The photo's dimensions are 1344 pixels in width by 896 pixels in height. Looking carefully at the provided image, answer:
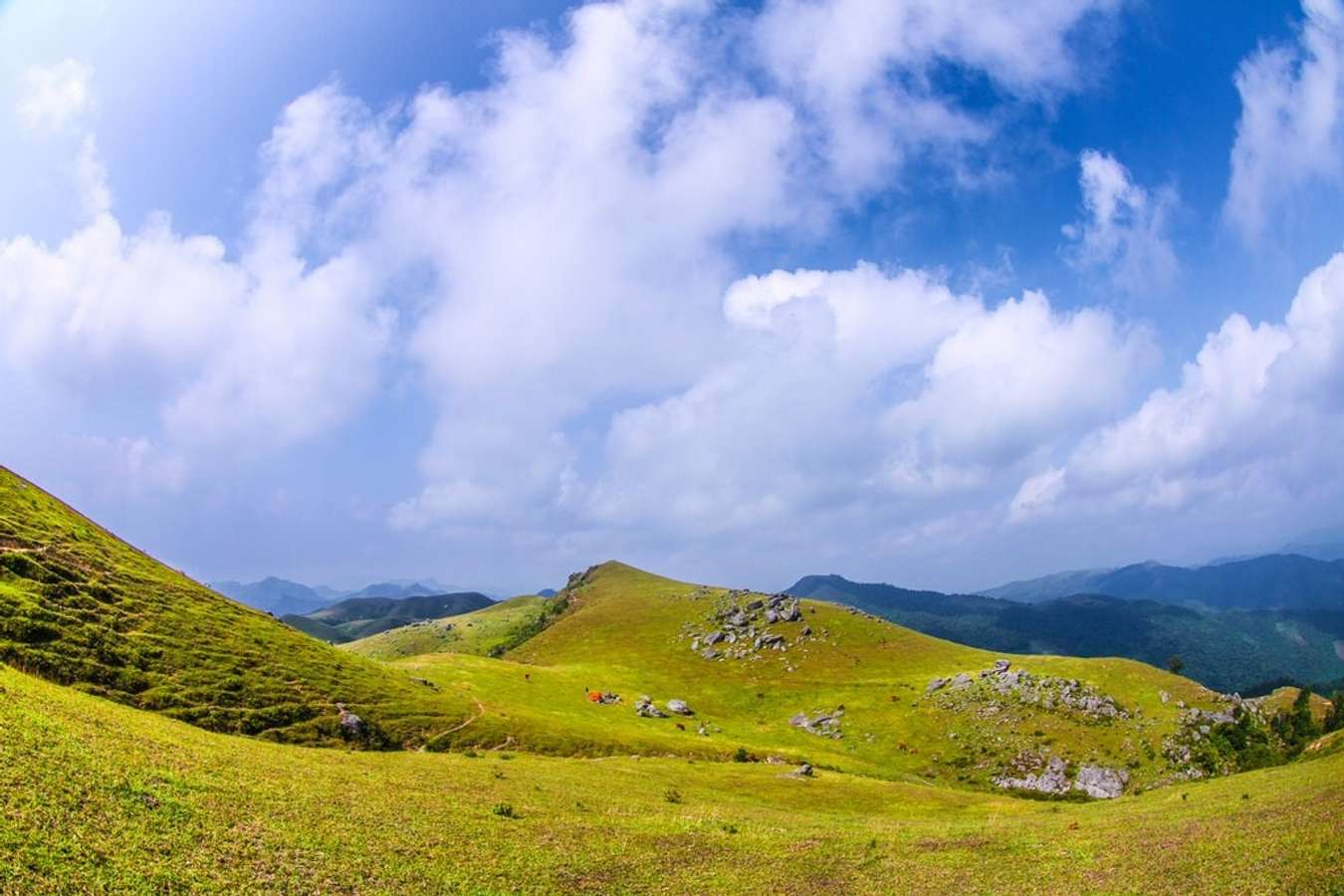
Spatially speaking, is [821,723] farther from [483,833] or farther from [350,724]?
[483,833]

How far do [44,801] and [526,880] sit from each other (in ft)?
57.8

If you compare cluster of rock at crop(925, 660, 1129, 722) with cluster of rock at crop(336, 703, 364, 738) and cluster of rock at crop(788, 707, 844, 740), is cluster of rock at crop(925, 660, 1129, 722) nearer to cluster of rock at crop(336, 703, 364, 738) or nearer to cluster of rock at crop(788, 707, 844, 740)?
cluster of rock at crop(788, 707, 844, 740)

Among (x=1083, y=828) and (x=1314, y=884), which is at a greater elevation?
(x=1314, y=884)

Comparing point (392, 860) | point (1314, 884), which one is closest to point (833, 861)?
point (1314, 884)

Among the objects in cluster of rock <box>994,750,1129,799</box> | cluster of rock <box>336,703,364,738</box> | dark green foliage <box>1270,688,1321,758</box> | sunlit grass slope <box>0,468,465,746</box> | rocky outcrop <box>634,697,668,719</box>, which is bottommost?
cluster of rock <box>994,750,1129,799</box>

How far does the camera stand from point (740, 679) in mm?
184750

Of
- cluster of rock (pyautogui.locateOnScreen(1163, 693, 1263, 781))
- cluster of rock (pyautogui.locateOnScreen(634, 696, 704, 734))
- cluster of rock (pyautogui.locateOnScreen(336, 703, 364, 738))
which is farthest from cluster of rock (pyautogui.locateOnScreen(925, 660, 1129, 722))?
cluster of rock (pyautogui.locateOnScreen(336, 703, 364, 738))

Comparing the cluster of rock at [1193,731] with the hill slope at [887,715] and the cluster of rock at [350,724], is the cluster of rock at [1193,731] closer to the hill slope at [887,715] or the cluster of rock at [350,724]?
the hill slope at [887,715]

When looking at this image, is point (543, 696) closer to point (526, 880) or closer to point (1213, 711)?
point (526, 880)

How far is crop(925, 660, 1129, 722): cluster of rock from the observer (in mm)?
132750

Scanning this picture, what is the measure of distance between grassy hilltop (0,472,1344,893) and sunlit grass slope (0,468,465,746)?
326mm

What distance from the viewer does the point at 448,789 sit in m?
43.5

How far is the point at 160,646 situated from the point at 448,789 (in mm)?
39650

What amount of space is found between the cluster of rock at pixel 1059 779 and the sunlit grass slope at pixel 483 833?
68.6m
